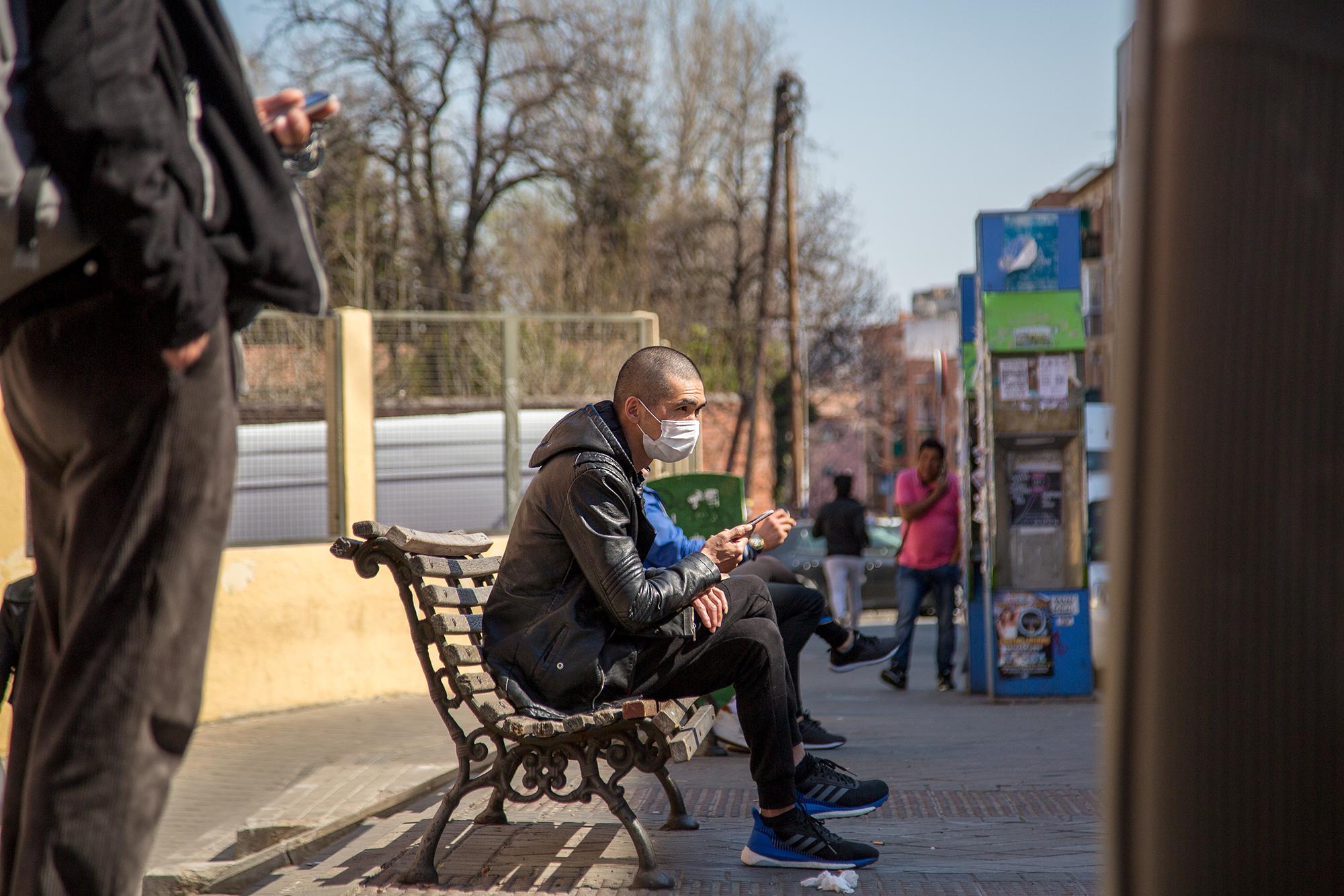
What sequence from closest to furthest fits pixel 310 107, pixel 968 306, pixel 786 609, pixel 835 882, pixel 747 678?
pixel 310 107 → pixel 835 882 → pixel 747 678 → pixel 786 609 → pixel 968 306

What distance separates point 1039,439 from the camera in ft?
31.4

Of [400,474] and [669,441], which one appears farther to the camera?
[400,474]

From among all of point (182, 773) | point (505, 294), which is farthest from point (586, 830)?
point (505, 294)

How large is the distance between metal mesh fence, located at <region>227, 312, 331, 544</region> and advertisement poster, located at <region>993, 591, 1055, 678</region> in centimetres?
481

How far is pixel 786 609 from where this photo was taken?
5703mm

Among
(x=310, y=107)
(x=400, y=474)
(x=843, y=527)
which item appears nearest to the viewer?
(x=310, y=107)

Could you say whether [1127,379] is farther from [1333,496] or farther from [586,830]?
[586,830]

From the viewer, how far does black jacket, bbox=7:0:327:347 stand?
5.74 feet

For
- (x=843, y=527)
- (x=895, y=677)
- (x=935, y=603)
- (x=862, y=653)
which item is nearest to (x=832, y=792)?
(x=862, y=653)

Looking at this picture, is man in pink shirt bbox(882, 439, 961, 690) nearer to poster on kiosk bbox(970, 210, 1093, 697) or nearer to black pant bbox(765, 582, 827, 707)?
poster on kiosk bbox(970, 210, 1093, 697)

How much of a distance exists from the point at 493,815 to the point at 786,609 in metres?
1.67

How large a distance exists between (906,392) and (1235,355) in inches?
2538

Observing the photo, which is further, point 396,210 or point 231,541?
point 396,210

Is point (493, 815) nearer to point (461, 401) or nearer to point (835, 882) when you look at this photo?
point (835, 882)
